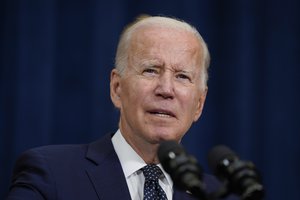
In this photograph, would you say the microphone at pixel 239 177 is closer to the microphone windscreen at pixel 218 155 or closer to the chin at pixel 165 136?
the microphone windscreen at pixel 218 155

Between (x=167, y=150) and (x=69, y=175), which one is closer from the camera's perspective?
(x=167, y=150)

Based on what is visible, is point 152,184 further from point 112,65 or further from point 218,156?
point 112,65

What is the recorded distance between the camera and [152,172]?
176 centimetres

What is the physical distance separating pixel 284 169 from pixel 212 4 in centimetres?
83

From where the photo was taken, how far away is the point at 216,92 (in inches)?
102

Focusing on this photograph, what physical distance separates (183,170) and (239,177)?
4.4 inches

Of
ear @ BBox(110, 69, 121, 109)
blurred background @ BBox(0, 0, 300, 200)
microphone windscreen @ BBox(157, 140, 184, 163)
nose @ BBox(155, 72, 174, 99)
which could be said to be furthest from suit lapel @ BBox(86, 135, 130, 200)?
blurred background @ BBox(0, 0, 300, 200)

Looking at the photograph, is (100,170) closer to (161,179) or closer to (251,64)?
(161,179)

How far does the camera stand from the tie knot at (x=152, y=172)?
1742 mm

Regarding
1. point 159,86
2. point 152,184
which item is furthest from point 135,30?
point 152,184

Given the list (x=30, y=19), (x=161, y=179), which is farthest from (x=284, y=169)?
(x=30, y=19)

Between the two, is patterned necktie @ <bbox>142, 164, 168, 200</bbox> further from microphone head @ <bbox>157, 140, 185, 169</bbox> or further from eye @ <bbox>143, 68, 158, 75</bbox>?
microphone head @ <bbox>157, 140, 185, 169</bbox>

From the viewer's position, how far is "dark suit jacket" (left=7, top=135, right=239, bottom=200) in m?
1.58

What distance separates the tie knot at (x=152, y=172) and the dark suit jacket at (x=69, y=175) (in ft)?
0.25
